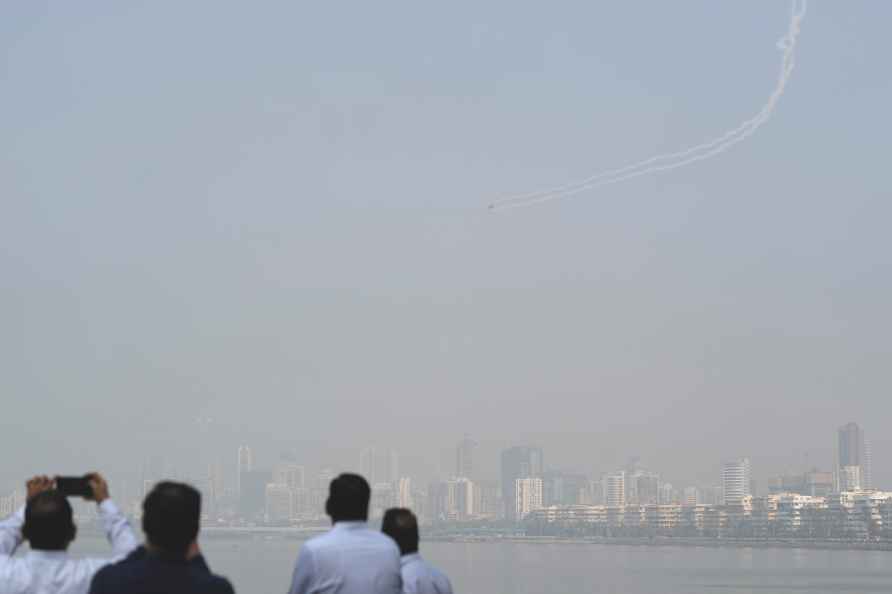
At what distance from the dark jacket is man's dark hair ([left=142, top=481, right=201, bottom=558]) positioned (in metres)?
0.06

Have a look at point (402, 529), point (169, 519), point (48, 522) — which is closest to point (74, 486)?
point (48, 522)

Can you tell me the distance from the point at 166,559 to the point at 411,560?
376 centimetres

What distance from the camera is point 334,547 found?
7980mm

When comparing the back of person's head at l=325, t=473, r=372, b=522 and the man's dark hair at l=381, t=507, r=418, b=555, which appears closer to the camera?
the back of person's head at l=325, t=473, r=372, b=522

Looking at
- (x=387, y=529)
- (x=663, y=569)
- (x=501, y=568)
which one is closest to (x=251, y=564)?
(x=501, y=568)

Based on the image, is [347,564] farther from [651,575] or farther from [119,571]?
[651,575]

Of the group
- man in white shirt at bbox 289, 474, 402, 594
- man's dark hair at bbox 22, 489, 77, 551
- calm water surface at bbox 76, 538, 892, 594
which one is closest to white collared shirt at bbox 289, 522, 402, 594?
man in white shirt at bbox 289, 474, 402, 594

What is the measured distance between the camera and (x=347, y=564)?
26.1 feet

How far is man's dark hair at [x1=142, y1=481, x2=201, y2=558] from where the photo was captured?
238 inches

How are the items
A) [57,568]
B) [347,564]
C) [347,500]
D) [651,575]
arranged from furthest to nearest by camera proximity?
[651,575], [347,500], [347,564], [57,568]

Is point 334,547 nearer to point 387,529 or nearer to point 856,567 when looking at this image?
point 387,529

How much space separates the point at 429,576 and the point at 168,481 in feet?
12.0

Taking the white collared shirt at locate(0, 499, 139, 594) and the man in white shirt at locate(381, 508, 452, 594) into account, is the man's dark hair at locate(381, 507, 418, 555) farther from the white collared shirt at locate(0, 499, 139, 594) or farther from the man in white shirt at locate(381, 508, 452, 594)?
the white collared shirt at locate(0, 499, 139, 594)

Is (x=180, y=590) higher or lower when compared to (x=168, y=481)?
lower
